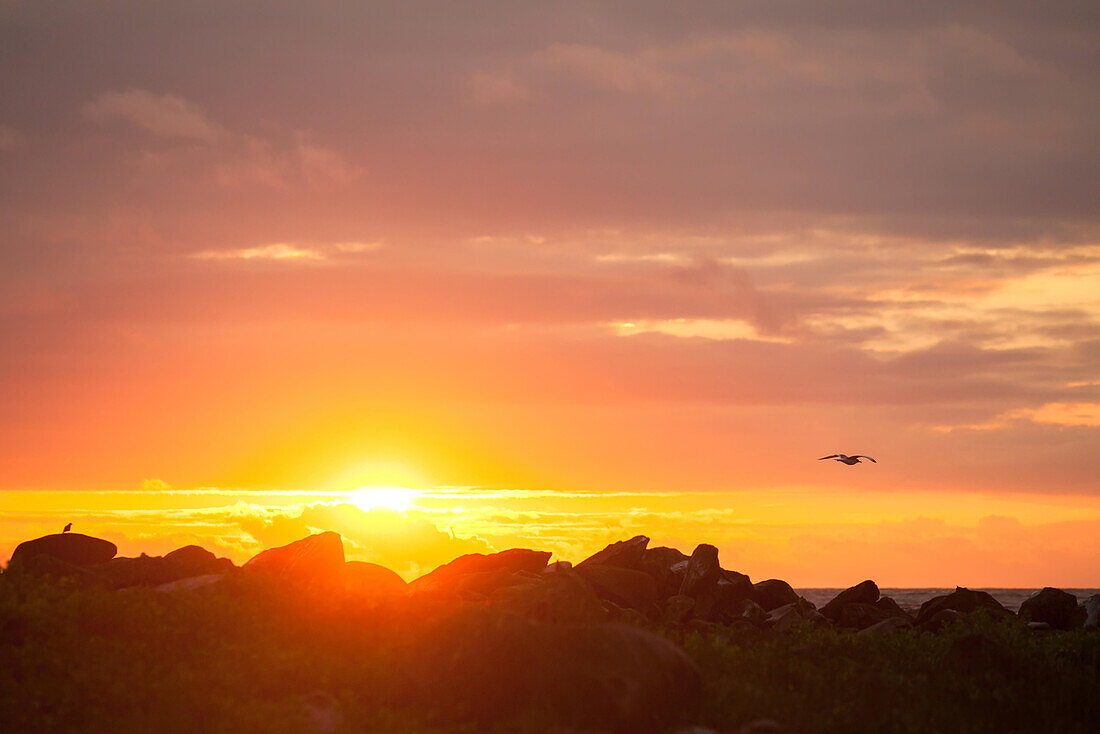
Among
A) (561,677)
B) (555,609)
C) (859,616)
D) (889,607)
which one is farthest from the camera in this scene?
(889,607)

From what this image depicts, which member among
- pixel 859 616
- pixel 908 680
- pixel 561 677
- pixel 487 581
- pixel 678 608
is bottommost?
pixel 859 616

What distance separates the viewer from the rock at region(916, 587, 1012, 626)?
44250 millimetres

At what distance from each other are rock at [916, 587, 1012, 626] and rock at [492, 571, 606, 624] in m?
17.0

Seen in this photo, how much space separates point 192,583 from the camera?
31.2m

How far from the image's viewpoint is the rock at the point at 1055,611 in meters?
45.5

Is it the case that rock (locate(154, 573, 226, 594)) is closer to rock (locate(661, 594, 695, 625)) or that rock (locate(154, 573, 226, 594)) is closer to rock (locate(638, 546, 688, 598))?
rock (locate(661, 594, 695, 625))

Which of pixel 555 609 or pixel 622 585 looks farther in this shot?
pixel 622 585

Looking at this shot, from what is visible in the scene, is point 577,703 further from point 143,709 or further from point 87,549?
point 87,549

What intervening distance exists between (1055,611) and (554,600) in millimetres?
26781

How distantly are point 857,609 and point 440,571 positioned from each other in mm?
18554

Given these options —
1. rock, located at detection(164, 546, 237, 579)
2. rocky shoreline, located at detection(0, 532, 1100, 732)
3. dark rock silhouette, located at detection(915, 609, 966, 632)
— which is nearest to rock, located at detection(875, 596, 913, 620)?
rocky shoreline, located at detection(0, 532, 1100, 732)

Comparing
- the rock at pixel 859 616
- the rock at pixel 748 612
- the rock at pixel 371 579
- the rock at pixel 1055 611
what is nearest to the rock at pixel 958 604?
the rock at pixel 1055 611

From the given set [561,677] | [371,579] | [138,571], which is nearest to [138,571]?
[138,571]

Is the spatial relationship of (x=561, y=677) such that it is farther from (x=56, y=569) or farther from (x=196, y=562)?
(x=56, y=569)
